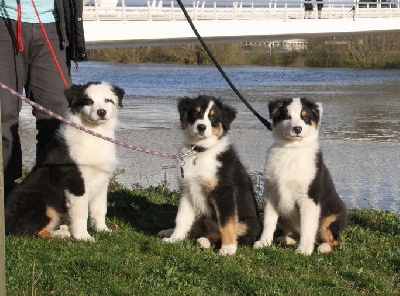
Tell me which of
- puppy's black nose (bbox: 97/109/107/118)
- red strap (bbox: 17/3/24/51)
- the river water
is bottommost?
the river water

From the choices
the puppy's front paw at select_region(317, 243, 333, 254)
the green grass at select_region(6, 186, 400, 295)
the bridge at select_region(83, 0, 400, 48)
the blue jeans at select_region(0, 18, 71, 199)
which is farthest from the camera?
the bridge at select_region(83, 0, 400, 48)

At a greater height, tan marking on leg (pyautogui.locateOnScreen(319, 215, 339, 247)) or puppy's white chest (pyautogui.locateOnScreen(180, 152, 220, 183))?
puppy's white chest (pyautogui.locateOnScreen(180, 152, 220, 183))

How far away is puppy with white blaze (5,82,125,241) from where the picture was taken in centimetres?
614

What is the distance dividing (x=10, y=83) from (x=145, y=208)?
192 cm

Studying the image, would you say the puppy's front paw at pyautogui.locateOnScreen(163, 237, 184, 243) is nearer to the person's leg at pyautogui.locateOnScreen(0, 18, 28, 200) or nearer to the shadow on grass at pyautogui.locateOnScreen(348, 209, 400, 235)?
the person's leg at pyautogui.locateOnScreen(0, 18, 28, 200)

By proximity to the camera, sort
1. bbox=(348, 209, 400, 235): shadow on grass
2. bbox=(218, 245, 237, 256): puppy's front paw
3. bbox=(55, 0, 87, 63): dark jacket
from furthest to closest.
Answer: bbox=(348, 209, 400, 235): shadow on grass → bbox=(55, 0, 87, 63): dark jacket → bbox=(218, 245, 237, 256): puppy's front paw

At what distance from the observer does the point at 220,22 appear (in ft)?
127

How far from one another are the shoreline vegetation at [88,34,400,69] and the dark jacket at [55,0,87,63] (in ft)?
151

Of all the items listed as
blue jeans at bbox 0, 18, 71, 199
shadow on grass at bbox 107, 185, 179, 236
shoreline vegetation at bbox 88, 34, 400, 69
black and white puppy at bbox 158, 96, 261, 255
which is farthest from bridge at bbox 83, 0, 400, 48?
black and white puppy at bbox 158, 96, 261, 255

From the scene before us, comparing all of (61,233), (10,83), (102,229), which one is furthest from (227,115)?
(10,83)

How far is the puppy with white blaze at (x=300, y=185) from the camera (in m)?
6.13

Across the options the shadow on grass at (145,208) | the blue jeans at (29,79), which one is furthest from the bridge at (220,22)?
the blue jeans at (29,79)

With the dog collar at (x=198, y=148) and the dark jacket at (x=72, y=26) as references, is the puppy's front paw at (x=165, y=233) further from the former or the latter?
the dark jacket at (x=72, y=26)

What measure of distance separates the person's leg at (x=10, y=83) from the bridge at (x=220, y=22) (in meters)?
26.7
